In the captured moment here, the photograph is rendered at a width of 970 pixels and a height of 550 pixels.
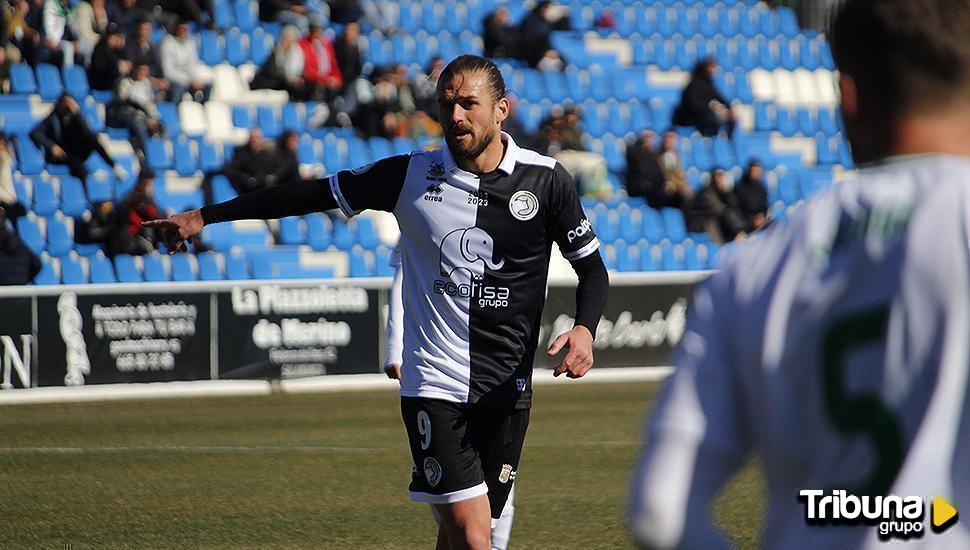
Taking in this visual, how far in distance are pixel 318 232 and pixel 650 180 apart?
5.66 m

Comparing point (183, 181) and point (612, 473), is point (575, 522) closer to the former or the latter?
point (612, 473)

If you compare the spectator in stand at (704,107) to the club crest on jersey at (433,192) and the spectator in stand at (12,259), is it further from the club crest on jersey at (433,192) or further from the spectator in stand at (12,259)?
the club crest on jersey at (433,192)

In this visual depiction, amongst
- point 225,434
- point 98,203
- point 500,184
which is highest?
point 500,184

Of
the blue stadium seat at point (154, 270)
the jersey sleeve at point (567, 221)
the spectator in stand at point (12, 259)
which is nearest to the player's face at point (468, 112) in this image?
the jersey sleeve at point (567, 221)

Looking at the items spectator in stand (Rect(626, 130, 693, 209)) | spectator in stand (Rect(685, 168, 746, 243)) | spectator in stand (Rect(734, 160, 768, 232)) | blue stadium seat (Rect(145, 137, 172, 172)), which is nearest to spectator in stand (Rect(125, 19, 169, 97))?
blue stadium seat (Rect(145, 137, 172, 172))

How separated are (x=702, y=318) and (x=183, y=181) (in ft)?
64.3

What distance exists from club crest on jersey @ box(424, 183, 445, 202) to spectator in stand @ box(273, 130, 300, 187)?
46.7 ft

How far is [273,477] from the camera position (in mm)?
11000

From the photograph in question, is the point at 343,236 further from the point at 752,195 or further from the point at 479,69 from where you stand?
the point at 479,69

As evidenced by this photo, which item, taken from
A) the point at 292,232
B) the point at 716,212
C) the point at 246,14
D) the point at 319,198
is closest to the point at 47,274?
the point at 292,232

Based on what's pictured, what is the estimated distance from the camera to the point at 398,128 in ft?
74.4

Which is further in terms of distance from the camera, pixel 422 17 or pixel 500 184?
pixel 422 17

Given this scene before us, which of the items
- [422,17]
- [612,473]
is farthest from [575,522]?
[422,17]

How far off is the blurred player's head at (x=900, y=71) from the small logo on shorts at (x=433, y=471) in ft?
12.7
